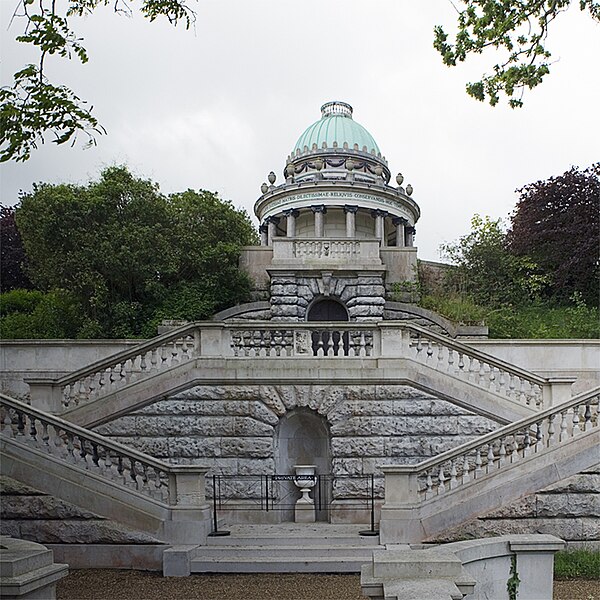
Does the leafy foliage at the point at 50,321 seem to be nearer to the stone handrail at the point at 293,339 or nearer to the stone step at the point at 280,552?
the stone handrail at the point at 293,339

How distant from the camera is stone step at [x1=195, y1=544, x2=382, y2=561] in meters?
9.10

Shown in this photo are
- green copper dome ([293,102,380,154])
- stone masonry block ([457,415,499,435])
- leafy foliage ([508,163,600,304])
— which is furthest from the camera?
green copper dome ([293,102,380,154])

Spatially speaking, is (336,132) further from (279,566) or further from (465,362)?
(279,566)

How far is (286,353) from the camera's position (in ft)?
39.8

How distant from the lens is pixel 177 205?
19.7m

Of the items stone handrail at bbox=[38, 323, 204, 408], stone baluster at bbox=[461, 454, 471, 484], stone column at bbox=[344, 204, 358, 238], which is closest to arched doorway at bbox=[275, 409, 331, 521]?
stone handrail at bbox=[38, 323, 204, 408]

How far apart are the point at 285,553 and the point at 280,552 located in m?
0.07

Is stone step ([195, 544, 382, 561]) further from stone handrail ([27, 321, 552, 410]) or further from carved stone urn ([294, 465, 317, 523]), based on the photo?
stone handrail ([27, 321, 552, 410])

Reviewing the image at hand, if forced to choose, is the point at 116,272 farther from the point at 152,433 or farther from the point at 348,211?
the point at 348,211

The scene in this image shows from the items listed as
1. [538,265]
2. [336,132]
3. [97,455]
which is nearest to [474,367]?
[97,455]

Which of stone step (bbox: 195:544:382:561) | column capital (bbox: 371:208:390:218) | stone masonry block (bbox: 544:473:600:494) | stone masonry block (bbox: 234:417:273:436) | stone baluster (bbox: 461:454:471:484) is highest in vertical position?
column capital (bbox: 371:208:390:218)

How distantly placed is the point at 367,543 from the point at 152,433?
4.37 meters

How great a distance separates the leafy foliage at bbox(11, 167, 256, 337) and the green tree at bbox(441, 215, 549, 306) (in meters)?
6.79

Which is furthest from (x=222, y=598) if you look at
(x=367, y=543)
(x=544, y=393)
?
(x=544, y=393)
